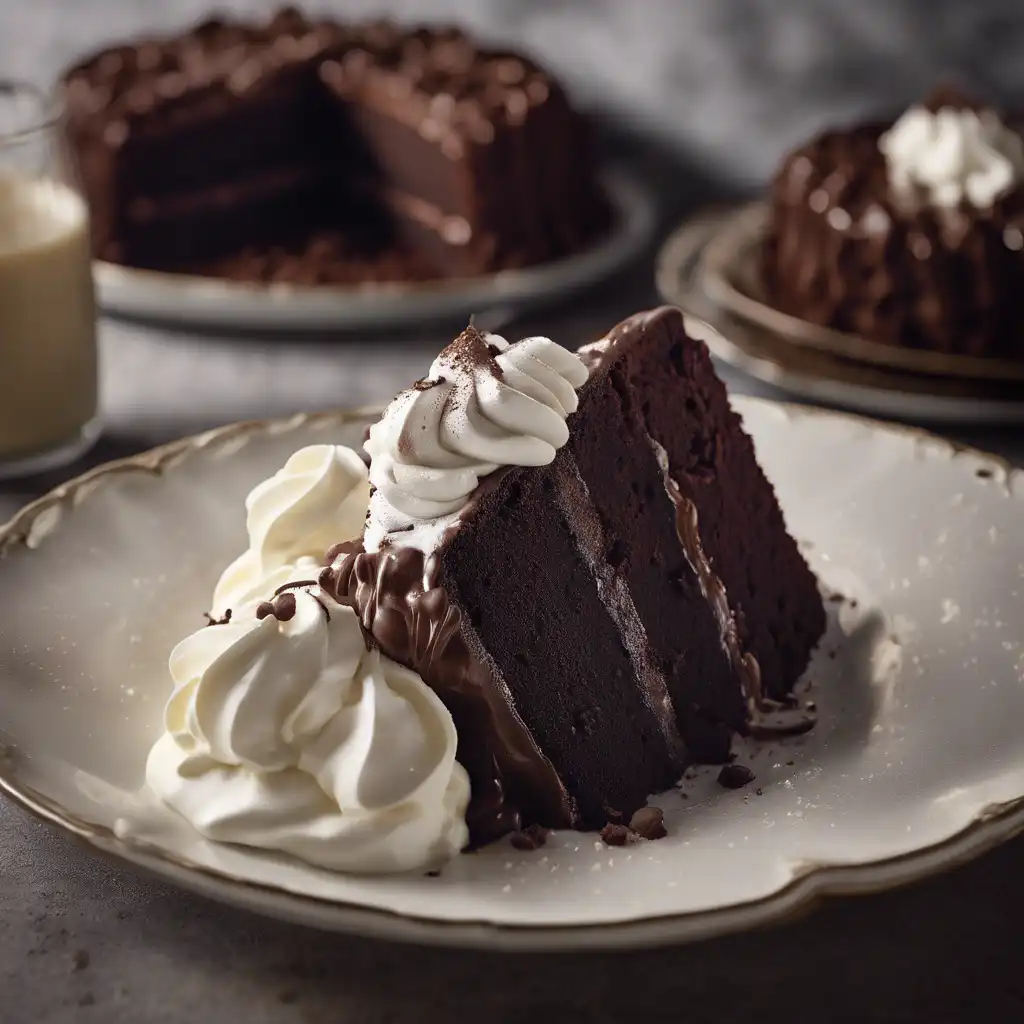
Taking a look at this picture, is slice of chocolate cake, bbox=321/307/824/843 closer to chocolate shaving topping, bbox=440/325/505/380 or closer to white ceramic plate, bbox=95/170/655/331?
chocolate shaving topping, bbox=440/325/505/380

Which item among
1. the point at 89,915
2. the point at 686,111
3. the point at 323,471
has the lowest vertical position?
the point at 686,111

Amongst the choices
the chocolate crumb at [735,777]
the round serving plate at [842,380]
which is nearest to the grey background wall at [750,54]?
the round serving plate at [842,380]

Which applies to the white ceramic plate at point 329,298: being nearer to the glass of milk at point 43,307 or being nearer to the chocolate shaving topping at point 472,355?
the glass of milk at point 43,307

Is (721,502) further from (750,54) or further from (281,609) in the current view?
(750,54)

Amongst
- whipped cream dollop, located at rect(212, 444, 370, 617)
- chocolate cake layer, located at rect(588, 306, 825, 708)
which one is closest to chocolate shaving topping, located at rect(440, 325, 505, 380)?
chocolate cake layer, located at rect(588, 306, 825, 708)

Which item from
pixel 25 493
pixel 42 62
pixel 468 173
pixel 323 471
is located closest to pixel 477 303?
pixel 468 173

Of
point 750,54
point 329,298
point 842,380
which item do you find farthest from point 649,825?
point 750,54

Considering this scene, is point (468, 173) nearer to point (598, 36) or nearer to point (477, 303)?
point (477, 303)
